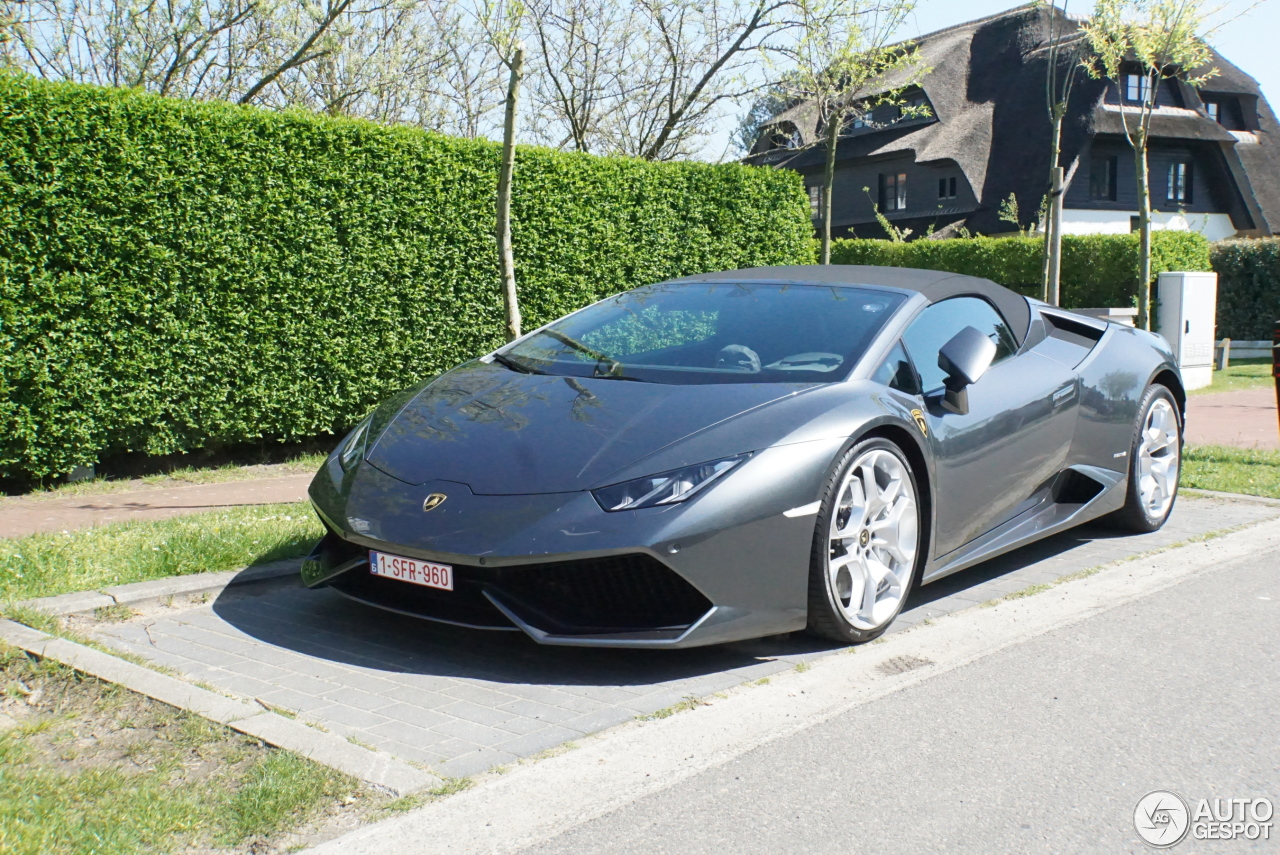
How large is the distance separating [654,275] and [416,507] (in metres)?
8.01

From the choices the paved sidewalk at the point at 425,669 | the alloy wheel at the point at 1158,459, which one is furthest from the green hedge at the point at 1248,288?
the paved sidewalk at the point at 425,669

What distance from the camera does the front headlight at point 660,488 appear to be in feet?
12.4

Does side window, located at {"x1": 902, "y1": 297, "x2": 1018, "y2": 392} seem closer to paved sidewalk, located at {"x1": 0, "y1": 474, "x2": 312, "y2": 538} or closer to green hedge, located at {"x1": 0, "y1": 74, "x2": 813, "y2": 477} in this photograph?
paved sidewalk, located at {"x1": 0, "y1": 474, "x2": 312, "y2": 538}

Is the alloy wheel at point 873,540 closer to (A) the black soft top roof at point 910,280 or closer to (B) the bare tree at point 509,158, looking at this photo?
(A) the black soft top roof at point 910,280

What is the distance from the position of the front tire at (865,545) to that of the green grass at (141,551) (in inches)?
101

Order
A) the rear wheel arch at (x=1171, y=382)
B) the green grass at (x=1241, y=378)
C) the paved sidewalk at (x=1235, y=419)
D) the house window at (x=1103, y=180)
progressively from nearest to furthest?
the rear wheel arch at (x=1171, y=382)
the paved sidewalk at (x=1235, y=419)
the green grass at (x=1241, y=378)
the house window at (x=1103, y=180)


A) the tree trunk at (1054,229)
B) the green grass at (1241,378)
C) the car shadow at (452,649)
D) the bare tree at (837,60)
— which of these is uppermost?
the bare tree at (837,60)

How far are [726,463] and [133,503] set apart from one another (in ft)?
16.0

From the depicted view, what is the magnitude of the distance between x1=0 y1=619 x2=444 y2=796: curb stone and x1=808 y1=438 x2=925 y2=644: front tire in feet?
5.47

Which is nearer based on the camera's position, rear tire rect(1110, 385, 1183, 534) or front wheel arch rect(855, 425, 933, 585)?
front wheel arch rect(855, 425, 933, 585)

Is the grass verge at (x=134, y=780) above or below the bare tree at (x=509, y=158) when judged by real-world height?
below

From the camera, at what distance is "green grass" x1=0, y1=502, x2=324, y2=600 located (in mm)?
4793

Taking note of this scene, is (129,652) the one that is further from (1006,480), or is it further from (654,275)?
(654,275)

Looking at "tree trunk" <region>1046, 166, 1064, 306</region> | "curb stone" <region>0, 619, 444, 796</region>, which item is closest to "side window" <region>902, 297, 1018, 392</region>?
"curb stone" <region>0, 619, 444, 796</region>
